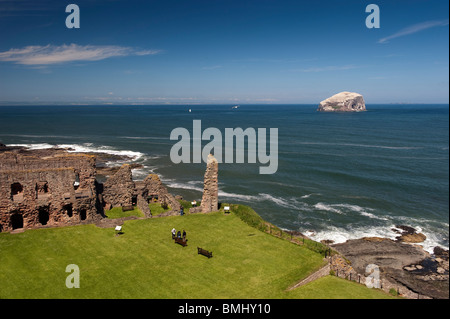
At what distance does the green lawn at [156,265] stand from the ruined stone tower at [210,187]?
460 cm

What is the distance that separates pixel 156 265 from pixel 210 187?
12.3 meters

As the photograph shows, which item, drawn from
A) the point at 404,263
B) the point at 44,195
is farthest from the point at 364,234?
the point at 44,195

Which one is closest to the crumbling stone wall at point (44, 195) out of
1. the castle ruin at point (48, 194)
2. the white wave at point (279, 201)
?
the castle ruin at point (48, 194)

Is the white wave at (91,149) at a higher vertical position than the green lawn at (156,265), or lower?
higher

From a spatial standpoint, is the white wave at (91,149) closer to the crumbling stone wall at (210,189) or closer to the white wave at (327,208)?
the white wave at (327,208)

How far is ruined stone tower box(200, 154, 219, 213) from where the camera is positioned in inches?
1329

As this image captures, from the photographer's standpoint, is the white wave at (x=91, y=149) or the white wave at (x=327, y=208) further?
the white wave at (x=91, y=149)

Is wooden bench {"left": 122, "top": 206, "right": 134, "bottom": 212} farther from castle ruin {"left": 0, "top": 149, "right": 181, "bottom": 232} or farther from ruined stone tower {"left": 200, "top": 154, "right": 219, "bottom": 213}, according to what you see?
ruined stone tower {"left": 200, "top": 154, "right": 219, "bottom": 213}

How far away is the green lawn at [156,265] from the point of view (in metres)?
20.7

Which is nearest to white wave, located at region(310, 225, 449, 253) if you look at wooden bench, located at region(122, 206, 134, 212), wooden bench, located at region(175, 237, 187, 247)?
wooden bench, located at region(175, 237, 187, 247)

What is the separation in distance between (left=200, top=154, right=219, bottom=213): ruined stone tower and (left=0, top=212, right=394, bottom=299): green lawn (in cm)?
460

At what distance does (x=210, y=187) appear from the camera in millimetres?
34281
